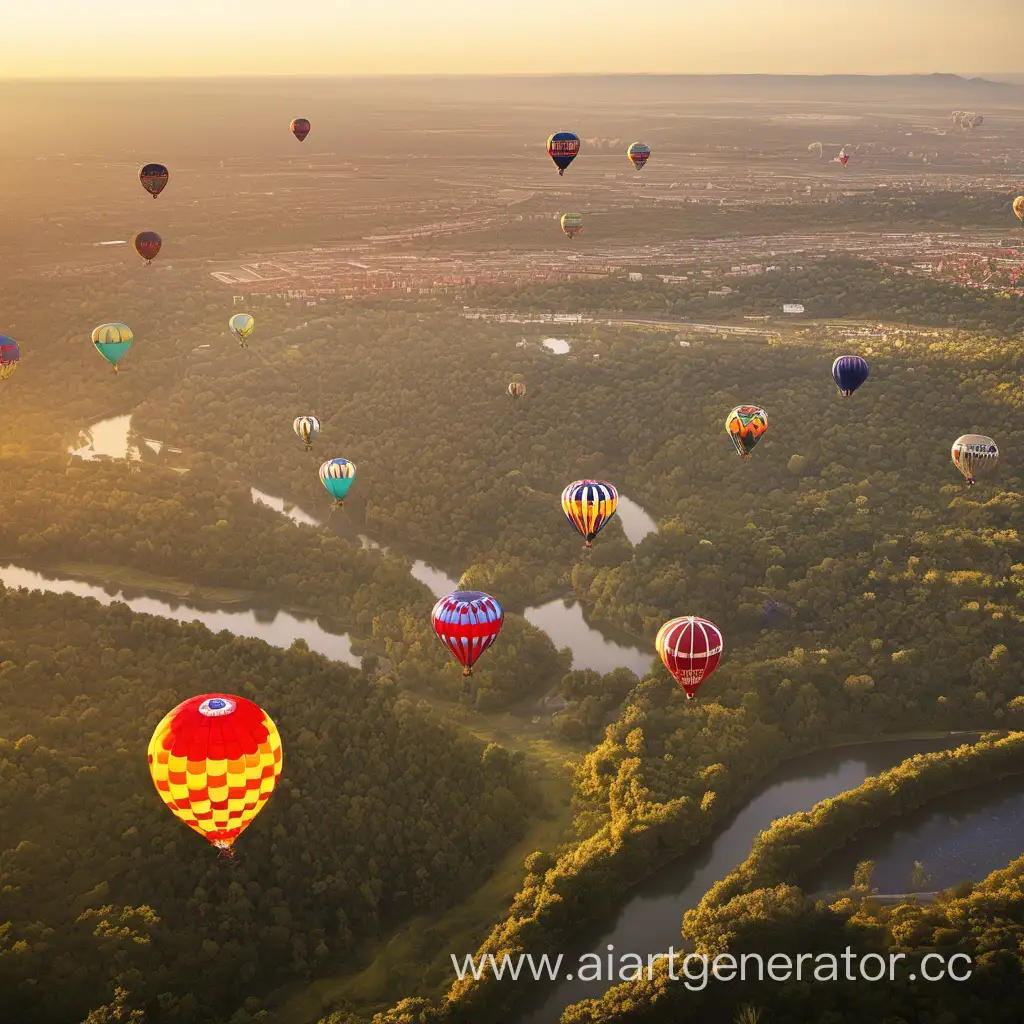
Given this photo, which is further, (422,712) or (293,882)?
(422,712)

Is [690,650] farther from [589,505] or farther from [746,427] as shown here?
[746,427]

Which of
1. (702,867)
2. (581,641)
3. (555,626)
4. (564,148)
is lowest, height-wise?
(702,867)

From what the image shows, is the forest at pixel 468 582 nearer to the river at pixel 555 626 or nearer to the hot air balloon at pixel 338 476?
the river at pixel 555 626

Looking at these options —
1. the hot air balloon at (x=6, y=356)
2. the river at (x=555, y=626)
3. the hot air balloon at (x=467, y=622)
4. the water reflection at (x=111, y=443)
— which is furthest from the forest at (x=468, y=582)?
the hot air balloon at (x=6, y=356)

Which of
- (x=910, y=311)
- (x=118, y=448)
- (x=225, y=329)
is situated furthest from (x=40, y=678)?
(x=910, y=311)

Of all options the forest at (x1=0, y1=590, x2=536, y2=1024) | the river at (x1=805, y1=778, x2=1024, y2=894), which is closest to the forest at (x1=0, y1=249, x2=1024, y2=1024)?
the forest at (x1=0, y1=590, x2=536, y2=1024)

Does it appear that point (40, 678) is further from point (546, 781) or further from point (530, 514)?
point (530, 514)

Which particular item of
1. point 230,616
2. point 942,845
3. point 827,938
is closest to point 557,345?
point 230,616

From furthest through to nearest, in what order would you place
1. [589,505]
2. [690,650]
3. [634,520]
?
[634,520], [589,505], [690,650]
